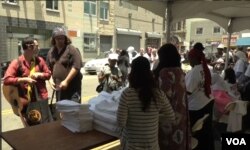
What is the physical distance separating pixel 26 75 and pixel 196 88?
2.13m

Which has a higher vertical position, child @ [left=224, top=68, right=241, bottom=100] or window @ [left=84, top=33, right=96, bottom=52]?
window @ [left=84, top=33, right=96, bottom=52]

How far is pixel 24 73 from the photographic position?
3742 millimetres

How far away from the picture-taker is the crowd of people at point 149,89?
2.58m

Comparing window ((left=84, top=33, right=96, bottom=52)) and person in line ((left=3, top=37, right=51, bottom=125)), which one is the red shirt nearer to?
person in line ((left=3, top=37, right=51, bottom=125))

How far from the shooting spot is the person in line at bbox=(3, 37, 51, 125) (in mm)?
3633

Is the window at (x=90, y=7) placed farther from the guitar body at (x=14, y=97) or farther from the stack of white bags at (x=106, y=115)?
the stack of white bags at (x=106, y=115)

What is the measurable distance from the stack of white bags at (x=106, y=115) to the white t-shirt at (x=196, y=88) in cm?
121

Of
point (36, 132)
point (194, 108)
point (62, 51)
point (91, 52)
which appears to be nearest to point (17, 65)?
point (62, 51)

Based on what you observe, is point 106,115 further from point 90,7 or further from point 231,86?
Result: point 90,7

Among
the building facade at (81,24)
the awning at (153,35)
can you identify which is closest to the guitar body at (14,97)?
the building facade at (81,24)

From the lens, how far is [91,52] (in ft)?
91.1

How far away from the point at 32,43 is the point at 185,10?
2864 mm

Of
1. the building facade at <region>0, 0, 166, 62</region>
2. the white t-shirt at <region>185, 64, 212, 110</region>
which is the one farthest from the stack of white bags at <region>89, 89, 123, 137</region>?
the building facade at <region>0, 0, 166, 62</region>

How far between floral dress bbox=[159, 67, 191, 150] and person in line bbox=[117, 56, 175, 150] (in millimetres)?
352
